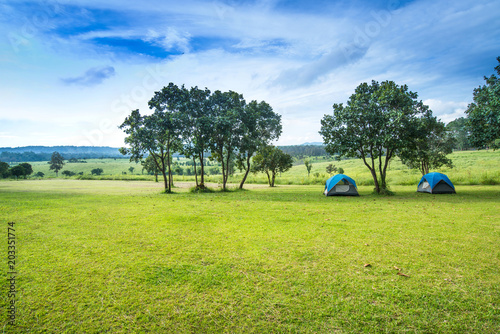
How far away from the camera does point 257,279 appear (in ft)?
16.2

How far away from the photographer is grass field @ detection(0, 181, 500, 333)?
3.61 metres

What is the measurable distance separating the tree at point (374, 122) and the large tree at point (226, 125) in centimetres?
926

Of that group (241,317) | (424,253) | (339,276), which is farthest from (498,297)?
(241,317)

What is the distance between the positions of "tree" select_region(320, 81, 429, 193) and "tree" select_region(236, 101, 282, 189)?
7.77 meters

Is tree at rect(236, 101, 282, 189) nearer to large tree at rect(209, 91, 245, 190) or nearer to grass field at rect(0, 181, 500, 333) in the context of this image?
large tree at rect(209, 91, 245, 190)

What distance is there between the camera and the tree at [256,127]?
26812 millimetres

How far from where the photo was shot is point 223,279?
4930 mm

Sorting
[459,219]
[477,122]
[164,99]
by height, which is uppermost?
[164,99]

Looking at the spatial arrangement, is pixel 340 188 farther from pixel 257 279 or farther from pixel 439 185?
pixel 257 279

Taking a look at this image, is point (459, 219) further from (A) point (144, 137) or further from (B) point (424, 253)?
(A) point (144, 137)

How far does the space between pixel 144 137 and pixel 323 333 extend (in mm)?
25384

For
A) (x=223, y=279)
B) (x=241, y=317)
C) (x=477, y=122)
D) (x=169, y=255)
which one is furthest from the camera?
(x=477, y=122)

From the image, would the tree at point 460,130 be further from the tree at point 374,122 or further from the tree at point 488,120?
the tree at point 374,122

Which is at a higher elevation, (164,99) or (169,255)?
(164,99)
